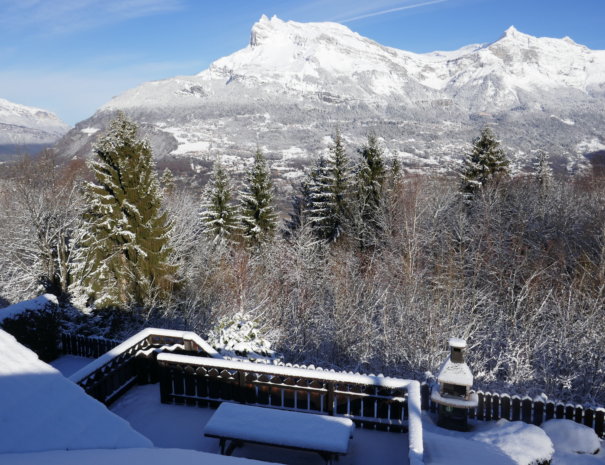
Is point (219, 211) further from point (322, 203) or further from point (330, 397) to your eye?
point (330, 397)

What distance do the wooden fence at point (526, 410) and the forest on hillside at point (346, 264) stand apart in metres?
3.75

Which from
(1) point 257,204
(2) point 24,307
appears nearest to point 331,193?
(1) point 257,204

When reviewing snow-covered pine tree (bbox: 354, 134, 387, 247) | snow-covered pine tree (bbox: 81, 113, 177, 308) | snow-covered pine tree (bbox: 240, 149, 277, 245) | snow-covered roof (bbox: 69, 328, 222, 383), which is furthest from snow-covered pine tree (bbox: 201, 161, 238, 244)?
snow-covered roof (bbox: 69, 328, 222, 383)

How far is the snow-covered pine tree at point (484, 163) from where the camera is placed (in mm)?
26078

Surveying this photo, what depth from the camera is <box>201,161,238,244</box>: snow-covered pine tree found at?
91.4 ft

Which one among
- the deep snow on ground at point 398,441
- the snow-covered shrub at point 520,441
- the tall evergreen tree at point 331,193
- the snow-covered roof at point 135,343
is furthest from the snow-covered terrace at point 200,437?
the tall evergreen tree at point 331,193

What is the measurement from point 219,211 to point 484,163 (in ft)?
54.7

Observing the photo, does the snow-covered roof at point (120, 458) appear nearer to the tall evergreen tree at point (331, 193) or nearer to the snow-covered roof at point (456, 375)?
the snow-covered roof at point (456, 375)

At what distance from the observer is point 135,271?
1878 centimetres

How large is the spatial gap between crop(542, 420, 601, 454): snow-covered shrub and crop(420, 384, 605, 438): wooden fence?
532 millimetres

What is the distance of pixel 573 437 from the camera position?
7.91 m

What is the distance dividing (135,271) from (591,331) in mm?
17244

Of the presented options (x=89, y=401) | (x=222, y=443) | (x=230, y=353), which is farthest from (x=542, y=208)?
(x=89, y=401)

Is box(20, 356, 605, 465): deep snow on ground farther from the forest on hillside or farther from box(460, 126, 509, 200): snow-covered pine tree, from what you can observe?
box(460, 126, 509, 200): snow-covered pine tree
